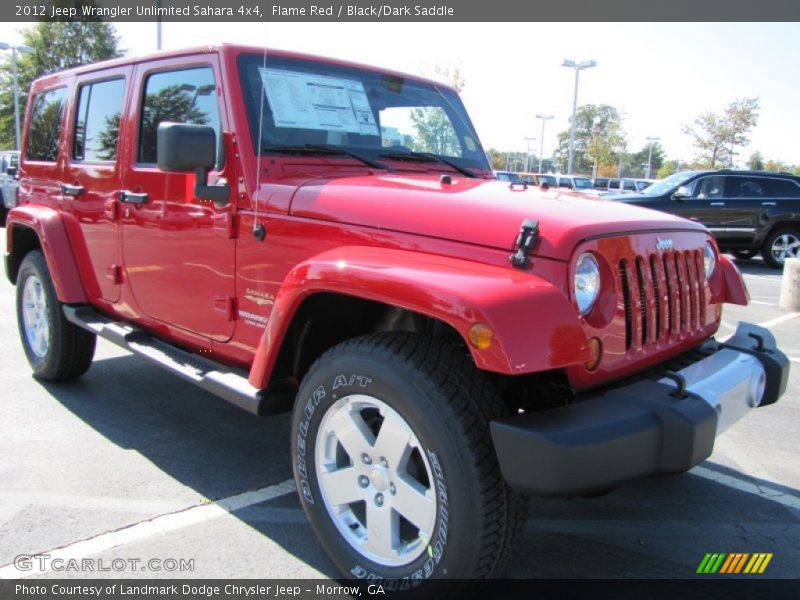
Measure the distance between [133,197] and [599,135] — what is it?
54.8 meters

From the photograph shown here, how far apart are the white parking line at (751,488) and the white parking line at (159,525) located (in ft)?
7.25

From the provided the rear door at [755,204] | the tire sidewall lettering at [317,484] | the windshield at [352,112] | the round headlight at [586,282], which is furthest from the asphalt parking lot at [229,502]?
the rear door at [755,204]

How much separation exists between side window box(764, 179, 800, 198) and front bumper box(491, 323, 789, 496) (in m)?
12.0

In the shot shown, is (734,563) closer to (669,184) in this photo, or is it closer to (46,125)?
(46,125)

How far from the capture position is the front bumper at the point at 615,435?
1.97 m

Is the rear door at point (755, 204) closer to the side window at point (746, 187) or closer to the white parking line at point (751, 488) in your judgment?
the side window at point (746, 187)

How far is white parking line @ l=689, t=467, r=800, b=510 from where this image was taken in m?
3.40

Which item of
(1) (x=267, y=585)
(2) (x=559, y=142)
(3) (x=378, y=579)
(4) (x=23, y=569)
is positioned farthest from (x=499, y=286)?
(2) (x=559, y=142)

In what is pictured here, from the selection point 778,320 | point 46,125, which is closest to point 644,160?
point 778,320

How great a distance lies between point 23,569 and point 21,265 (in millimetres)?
2895

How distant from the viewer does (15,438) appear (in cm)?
389

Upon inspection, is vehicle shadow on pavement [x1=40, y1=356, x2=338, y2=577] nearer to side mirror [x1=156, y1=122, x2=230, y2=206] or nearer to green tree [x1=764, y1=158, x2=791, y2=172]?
side mirror [x1=156, y1=122, x2=230, y2=206]

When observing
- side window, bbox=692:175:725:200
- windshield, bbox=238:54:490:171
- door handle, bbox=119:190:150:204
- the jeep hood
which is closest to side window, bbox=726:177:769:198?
side window, bbox=692:175:725:200

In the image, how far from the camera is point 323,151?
10.5 feet
